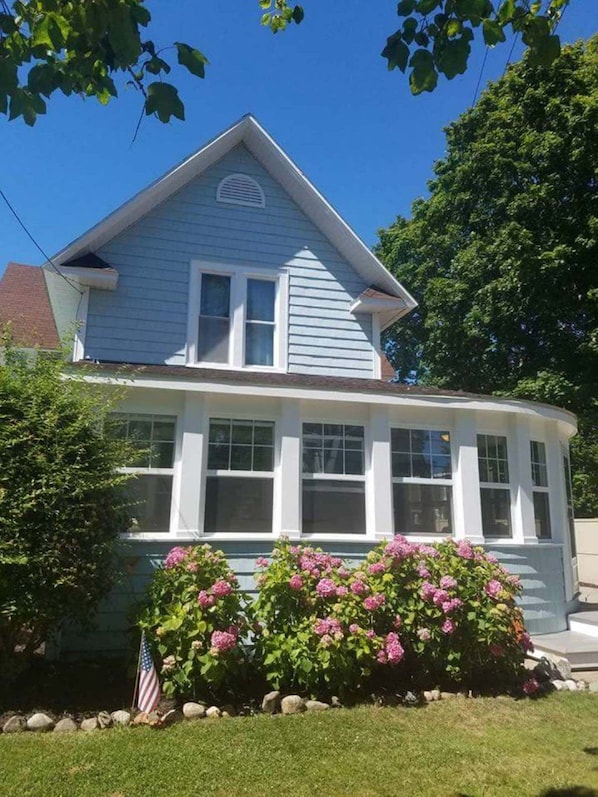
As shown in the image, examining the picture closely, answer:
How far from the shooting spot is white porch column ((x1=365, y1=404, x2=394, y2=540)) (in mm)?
8117

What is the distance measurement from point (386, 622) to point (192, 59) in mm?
5277

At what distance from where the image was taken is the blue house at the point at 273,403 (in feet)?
25.1

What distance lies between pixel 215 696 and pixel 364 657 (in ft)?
4.81

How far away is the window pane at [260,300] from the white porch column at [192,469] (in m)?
2.82

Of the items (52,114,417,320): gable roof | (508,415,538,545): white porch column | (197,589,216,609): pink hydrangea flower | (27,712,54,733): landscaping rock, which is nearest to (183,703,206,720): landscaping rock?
(197,589,216,609): pink hydrangea flower

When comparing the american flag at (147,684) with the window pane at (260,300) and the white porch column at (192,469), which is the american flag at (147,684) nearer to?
the white porch column at (192,469)

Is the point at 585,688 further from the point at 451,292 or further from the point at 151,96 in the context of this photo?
the point at 451,292

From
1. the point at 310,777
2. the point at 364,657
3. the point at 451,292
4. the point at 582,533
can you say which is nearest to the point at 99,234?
the point at 364,657

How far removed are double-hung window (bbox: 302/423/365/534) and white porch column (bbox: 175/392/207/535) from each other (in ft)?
4.74

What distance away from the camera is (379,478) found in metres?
8.24

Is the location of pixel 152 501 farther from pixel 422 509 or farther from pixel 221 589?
pixel 422 509

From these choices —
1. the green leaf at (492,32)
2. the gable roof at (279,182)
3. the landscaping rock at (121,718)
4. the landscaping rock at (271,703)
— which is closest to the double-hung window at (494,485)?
the gable roof at (279,182)

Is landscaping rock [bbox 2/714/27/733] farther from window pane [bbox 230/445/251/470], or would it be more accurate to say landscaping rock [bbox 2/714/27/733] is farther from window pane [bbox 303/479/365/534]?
window pane [bbox 303/479/365/534]

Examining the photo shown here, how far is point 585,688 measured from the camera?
6.55 meters
